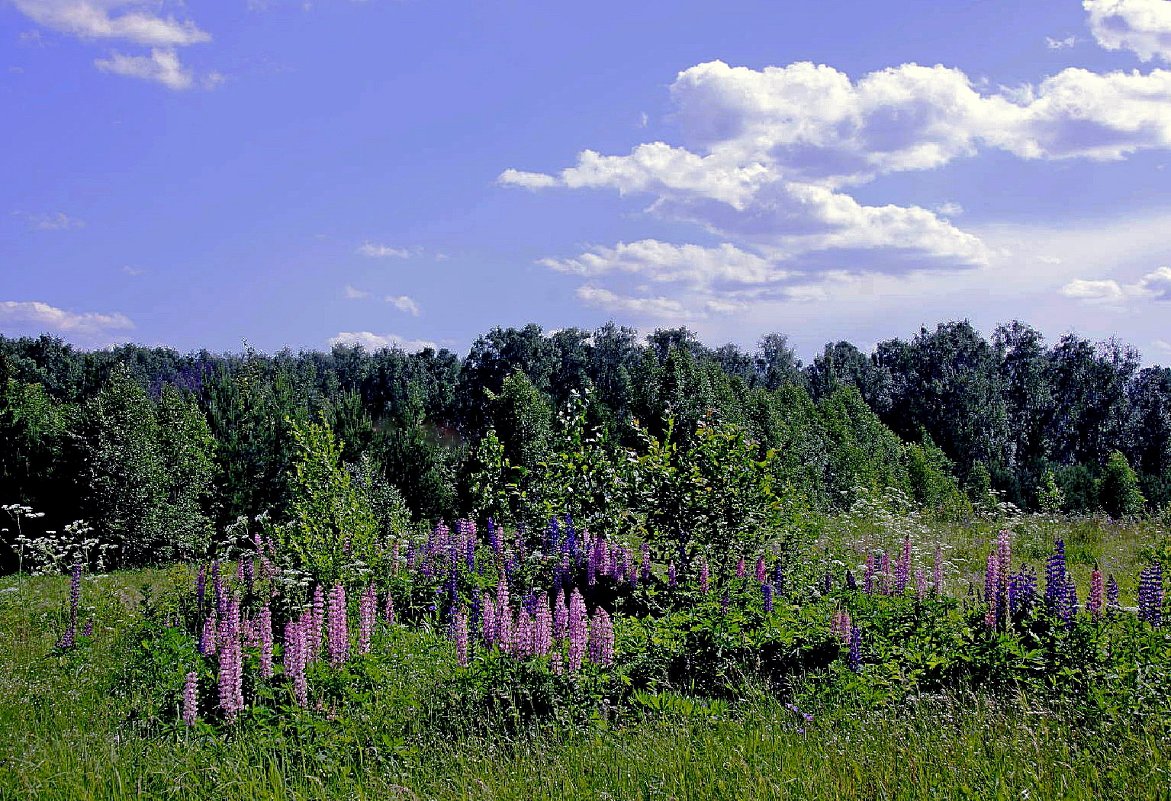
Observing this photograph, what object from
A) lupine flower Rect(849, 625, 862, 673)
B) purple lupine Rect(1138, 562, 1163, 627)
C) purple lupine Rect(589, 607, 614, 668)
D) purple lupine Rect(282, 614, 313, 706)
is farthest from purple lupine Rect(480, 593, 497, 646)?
purple lupine Rect(1138, 562, 1163, 627)

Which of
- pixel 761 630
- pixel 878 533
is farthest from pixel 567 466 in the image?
pixel 878 533

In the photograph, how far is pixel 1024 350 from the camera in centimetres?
6375

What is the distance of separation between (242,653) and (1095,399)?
66.6 meters

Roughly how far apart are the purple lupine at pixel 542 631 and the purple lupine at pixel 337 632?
1275 millimetres

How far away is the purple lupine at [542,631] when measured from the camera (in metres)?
5.34

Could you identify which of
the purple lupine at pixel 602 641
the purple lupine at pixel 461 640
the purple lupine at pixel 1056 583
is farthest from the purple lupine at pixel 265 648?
the purple lupine at pixel 1056 583

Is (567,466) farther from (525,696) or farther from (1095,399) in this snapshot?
(1095,399)

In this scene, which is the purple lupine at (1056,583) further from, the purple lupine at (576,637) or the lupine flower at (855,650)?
the purple lupine at (576,637)

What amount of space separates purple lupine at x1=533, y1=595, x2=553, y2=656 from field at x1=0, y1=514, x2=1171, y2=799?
0.14ft

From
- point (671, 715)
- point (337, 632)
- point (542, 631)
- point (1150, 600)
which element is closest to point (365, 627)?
point (337, 632)

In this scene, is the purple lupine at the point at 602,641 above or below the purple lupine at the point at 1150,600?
below

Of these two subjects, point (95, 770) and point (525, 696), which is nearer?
point (95, 770)

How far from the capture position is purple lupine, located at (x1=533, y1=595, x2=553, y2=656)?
534 centimetres

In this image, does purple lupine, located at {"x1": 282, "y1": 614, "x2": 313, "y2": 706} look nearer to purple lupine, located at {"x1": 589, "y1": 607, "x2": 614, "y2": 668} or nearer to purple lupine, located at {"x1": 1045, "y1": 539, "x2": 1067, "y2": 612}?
purple lupine, located at {"x1": 589, "y1": 607, "x2": 614, "y2": 668}
